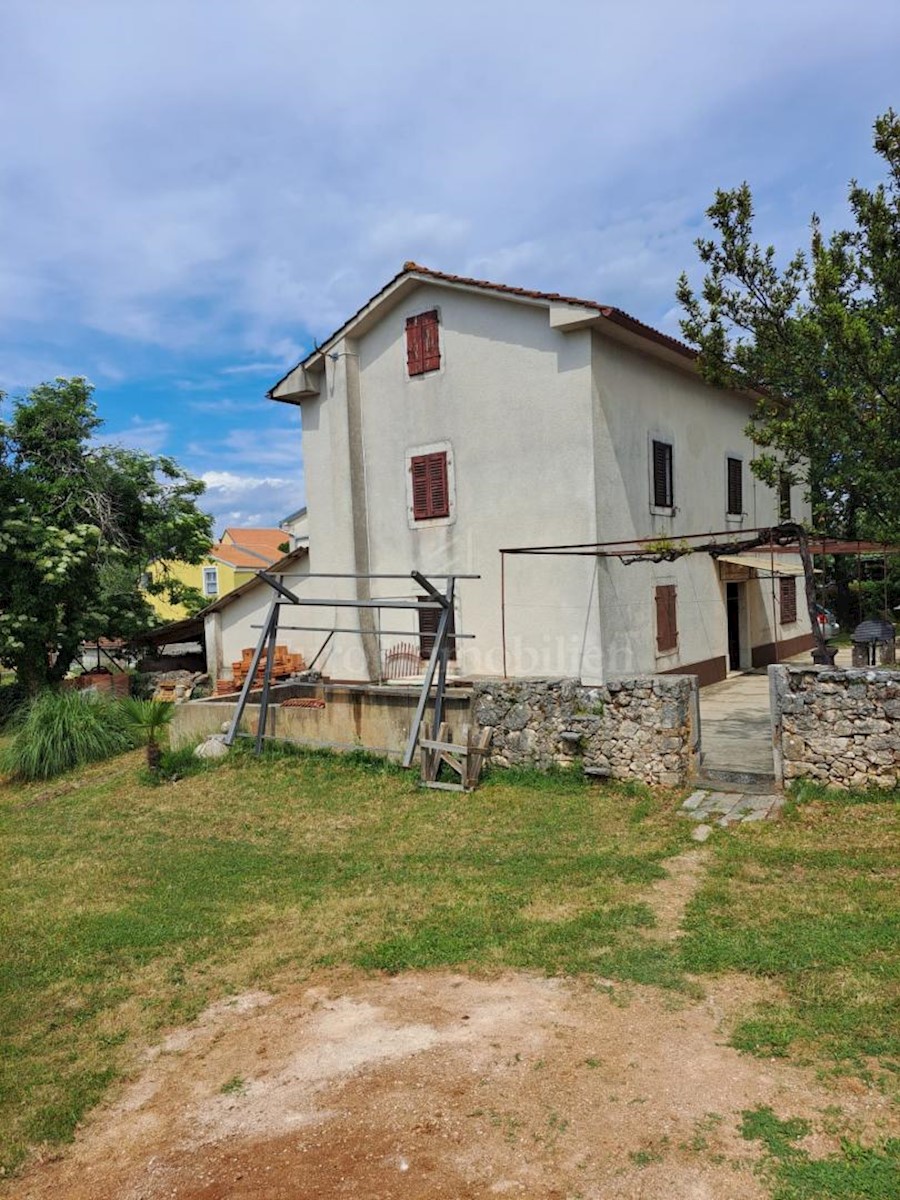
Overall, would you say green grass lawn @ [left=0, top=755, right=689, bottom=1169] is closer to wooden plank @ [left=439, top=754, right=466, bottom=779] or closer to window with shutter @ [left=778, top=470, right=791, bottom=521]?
wooden plank @ [left=439, top=754, right=466, bottom=779]

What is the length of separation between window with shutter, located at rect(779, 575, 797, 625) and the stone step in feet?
43.1

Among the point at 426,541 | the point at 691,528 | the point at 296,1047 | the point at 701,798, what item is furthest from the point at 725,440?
the point at 296,1047

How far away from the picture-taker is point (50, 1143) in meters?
4.50

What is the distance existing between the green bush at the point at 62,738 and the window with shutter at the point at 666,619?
1075cm

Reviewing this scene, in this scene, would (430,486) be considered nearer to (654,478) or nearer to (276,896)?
(654,478)

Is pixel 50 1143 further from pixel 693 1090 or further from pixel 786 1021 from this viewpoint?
pixel 786 1021

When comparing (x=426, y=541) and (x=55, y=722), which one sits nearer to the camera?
(x=55, y=722)

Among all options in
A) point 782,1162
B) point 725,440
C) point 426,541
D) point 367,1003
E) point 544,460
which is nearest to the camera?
point 782,1162

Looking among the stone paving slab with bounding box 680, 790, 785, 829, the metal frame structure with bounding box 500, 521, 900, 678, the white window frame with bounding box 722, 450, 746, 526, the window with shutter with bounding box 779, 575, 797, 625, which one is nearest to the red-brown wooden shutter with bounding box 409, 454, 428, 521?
the metal frame structure with bounding box 500, 521, 900, 678

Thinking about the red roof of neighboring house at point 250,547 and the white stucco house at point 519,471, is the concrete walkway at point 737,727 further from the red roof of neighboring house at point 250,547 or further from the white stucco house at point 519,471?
the red roof of neighboring house at point 250,547

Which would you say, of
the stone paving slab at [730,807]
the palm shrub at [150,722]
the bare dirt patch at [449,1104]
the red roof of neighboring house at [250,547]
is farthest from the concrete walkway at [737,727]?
the red roof of neighboring house at [250,547]

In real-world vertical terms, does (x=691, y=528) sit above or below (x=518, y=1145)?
above

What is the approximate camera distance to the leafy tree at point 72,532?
18.8 m

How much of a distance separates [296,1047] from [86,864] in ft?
18.1
